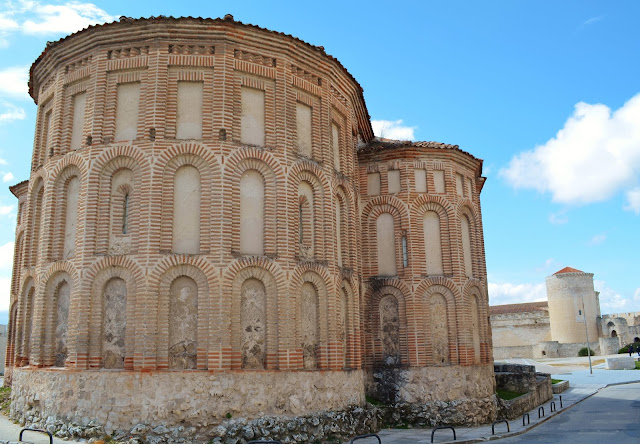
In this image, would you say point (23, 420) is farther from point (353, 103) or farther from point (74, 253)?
point (353, 103)

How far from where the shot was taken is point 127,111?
43.9 feet

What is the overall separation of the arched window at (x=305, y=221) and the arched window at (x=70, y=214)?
5552mm

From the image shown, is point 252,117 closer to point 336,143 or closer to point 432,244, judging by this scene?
point 336,143

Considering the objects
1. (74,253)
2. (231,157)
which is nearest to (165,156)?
(231,157)

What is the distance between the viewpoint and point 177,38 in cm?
1342

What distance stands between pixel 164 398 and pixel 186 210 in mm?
4212

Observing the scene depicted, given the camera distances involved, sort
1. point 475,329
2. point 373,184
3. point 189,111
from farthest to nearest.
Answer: point 373,184 → point 475,329 → point 189,111

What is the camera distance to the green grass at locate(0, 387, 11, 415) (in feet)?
50.2

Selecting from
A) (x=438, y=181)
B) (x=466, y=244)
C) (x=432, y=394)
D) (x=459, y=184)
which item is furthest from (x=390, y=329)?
(x=459, y=184)

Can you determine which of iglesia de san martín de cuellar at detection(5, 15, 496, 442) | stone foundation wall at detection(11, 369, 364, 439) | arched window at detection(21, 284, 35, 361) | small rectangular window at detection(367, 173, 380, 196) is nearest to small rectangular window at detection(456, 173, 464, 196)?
small rectangular window at detection(367, 173, 380, 196)

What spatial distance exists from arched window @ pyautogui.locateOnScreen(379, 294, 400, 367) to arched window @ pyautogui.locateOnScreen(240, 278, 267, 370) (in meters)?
6.75

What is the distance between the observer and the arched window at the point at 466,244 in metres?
19.8

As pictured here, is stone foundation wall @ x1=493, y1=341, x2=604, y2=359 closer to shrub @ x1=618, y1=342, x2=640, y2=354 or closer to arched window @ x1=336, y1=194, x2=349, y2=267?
shrub @ x1=618, y1=342, x2=640, y2=354

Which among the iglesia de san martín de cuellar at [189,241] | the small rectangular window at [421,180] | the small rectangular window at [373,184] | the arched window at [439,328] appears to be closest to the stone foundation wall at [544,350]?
the arched window at [439,328]
